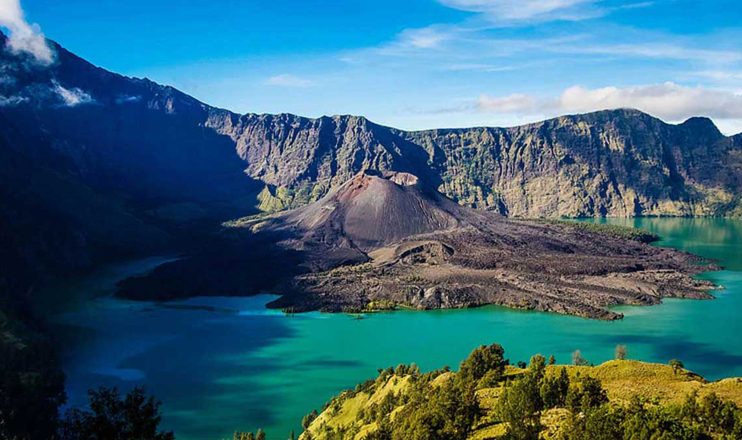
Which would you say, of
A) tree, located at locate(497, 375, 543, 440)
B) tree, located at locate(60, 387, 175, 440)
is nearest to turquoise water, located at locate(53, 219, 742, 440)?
tree, located at locate(60, 387, 175, 440)

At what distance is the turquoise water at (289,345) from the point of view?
2131 inches

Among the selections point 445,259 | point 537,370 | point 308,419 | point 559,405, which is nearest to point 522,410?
point 559,405

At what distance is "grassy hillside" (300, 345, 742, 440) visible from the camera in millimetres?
21359

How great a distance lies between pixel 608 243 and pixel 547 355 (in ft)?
261

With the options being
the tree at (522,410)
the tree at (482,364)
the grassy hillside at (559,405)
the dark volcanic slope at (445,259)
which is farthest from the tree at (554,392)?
the dark volcanic slope at (445,259)

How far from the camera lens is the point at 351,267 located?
117438mm

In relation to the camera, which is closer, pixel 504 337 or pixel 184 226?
pixel 504 337

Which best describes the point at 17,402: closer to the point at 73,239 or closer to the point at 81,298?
the point at 81,298

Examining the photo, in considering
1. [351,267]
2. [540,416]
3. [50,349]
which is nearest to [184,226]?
[351,267]

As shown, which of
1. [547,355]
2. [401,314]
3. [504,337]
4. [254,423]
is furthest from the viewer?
[401,314]

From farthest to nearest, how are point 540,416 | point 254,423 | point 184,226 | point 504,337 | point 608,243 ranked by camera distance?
1. point 184,226
2. point 608,243
3. point 504,337
4. point 254,423
5. point 540,416

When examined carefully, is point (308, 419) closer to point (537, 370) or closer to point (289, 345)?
point (537, 370)

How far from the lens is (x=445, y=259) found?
385 ft

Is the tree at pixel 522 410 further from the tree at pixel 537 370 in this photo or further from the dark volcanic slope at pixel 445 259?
the dark volcanic slope at pixel 445 259
